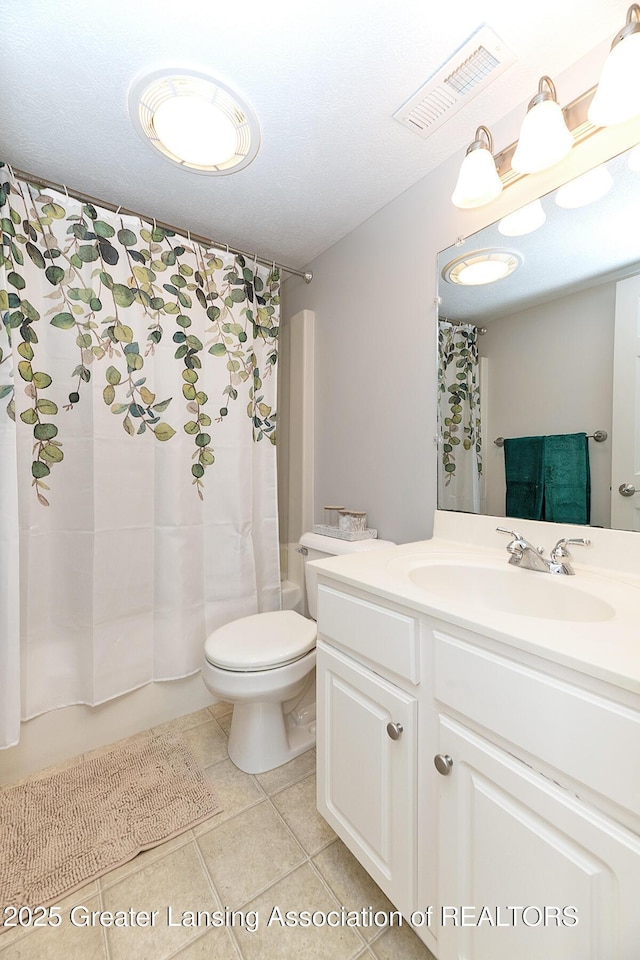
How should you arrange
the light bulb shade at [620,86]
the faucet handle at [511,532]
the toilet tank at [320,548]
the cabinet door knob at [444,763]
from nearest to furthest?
1. the cabinet door knob at [444,763]
2. the light bulb shade at [620,86]
3. the faucet handle at [511,532]
4. the toilet tank at [320,548]

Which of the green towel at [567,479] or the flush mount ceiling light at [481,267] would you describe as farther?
the flush mount ceiling light at [481,267]

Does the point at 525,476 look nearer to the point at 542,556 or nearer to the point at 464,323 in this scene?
the point at 542,556

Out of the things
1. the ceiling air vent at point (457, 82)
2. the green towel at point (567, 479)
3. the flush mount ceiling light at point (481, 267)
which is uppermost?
the ceiling air vent at point (457, 82)

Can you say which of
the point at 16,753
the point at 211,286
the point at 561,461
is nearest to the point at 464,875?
the point at 561,461

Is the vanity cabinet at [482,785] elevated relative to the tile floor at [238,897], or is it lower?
elevated

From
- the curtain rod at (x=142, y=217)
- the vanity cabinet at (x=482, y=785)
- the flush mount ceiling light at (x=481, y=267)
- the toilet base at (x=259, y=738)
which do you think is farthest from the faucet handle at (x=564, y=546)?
the curtain rod at (x=142, y=217)

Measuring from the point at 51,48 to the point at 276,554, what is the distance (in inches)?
73.0

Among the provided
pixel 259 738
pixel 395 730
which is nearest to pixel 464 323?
pixel 395 730

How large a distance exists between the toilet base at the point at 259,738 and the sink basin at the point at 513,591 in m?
0.79

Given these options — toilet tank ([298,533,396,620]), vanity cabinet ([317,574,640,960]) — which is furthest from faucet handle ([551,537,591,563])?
toilet tank ([298,533,396,620])

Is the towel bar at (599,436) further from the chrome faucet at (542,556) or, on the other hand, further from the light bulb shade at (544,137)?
the light bulb shade at (544,137)

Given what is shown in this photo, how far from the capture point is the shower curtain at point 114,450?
55.4 inches

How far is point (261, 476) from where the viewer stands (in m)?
1.99

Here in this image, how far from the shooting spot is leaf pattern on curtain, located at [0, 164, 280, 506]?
55.4 inches
